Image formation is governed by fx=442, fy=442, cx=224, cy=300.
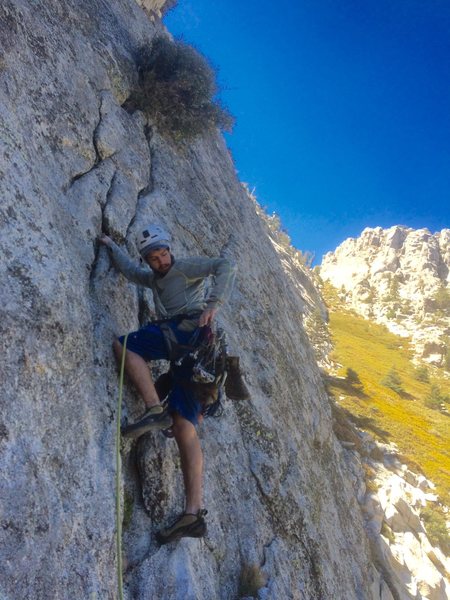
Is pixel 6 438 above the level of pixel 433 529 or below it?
above

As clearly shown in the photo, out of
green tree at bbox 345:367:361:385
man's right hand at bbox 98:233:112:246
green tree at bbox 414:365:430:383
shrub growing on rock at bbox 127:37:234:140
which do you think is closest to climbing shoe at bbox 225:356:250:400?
man's right hand at bbox 98:233:112:246

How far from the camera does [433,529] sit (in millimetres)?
20031

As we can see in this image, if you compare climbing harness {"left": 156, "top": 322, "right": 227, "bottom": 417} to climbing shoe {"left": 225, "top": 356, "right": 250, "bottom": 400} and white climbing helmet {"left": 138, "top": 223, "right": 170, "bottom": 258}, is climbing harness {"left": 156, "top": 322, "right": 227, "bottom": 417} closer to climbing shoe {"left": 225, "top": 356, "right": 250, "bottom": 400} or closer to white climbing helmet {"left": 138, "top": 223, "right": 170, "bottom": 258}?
climbing shoe {"left": 225, "top": 356, "right": 250, "bottom": 400}

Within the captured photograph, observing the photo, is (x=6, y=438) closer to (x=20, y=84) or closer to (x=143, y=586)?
(x=143, y=586)

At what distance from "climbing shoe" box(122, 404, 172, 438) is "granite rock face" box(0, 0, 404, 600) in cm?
21

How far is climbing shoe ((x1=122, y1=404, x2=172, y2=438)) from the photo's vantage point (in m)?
4.78

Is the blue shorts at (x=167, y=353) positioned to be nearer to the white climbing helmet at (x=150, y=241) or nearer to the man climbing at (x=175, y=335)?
the man climbing at (x=175, y=335)

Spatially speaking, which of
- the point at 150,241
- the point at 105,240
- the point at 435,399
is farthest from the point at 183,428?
the point at 435,399

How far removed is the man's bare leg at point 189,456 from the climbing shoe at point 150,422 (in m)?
0.22

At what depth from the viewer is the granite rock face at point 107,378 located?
3.76m

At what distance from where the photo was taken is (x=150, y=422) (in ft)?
15.7

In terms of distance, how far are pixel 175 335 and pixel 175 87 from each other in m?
7.05

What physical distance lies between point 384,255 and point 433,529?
117872mm

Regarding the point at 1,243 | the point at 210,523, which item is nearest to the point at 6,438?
the point at 1,243
